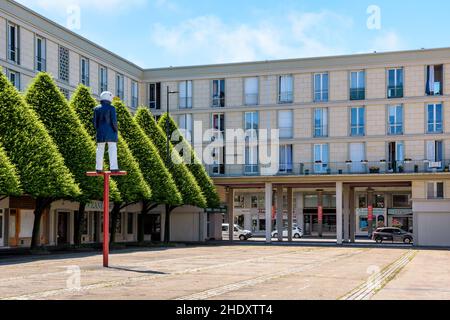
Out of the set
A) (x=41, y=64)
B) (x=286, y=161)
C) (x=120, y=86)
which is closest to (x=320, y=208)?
(x=286, y=161)

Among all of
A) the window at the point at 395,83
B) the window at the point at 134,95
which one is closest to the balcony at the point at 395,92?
the window at the point at 395,83

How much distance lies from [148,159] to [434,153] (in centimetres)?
2640

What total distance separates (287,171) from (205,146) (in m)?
8.52

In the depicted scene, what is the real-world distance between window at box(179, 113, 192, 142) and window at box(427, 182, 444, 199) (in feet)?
76.6

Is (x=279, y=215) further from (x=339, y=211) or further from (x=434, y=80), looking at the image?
(x=434, y=80)

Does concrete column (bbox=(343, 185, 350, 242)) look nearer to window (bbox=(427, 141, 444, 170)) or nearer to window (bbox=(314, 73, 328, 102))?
window (bbox=(427, 141, 444, 170))

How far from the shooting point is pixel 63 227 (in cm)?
5419

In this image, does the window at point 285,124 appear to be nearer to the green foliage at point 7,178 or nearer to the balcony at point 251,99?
the balcony at point 251,99

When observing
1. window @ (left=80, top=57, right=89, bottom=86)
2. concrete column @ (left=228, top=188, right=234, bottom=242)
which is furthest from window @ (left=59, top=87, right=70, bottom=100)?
concrete column @ (left=228, top=188, right=234, bottom=242)

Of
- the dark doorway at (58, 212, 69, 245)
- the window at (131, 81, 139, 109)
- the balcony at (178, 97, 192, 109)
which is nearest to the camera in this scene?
the dark doorway at (58, 212, 69, 245)

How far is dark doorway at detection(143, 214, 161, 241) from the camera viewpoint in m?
67.9
